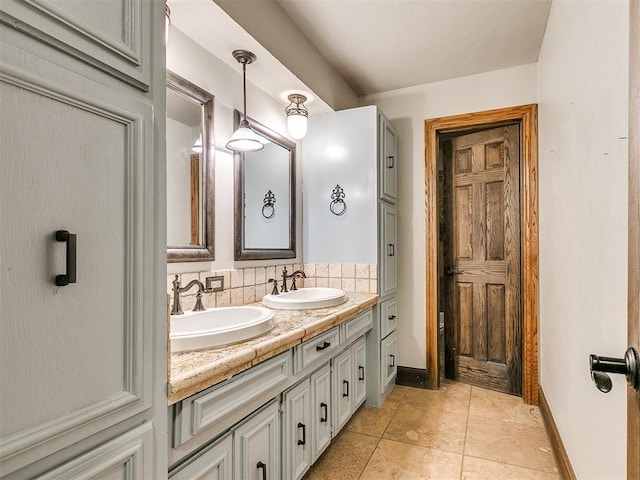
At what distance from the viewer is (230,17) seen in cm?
153

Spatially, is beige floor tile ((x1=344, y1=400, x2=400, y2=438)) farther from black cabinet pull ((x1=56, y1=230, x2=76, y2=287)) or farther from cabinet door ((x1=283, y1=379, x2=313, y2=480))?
black cabinet pull ((x1=56, y1=230, x2=76, y2=287))

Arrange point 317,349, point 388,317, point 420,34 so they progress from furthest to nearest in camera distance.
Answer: point 388,317
point 420,34
point 317,349

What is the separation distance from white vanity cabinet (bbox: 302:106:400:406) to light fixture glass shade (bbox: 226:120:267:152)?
764mm

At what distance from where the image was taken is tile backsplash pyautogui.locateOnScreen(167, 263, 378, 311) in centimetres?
171

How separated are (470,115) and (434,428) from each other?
223cm

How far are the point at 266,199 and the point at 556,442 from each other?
2070 millimetres

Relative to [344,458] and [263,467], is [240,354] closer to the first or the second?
[263,467]

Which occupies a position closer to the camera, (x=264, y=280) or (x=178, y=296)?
(x=178, y=296)

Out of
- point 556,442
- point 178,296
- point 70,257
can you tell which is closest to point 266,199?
point 178,296

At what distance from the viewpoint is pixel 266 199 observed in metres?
2.26

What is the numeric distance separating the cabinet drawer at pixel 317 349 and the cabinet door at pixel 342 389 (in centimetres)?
15

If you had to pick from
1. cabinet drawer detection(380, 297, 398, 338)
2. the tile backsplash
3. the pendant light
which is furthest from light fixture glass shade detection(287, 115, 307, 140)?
cabinet drawer detection(380, 297, 398, 338)

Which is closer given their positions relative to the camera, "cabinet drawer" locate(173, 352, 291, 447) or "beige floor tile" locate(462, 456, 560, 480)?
"cabinet drawer" locate(173, 352, 291, 447)

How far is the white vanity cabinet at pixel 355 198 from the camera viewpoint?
2457mm
